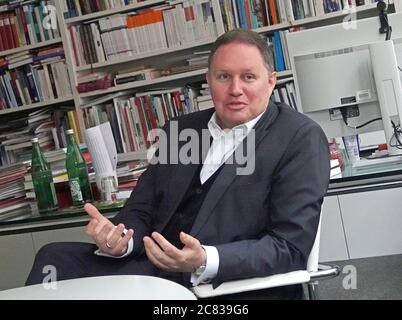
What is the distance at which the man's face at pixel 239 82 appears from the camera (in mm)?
2029

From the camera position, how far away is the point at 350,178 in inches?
98.0

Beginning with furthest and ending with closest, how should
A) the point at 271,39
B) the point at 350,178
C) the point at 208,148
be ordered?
the point at 271,39, the point at 350,178, the point at 208,148

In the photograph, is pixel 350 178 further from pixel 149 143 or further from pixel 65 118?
pixel 65 118

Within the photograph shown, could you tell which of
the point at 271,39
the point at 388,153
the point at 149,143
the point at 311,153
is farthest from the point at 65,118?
the point at 311,153

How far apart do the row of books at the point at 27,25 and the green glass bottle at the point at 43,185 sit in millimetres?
1602

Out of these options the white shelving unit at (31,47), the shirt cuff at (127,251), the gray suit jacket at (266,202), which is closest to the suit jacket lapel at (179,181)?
the gray suit jacket at (266,202)

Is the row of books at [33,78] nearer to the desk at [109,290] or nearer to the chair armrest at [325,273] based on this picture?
the desk at [109,290]

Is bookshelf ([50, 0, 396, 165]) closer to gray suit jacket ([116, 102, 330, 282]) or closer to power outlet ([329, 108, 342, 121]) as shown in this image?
power outlet ([329, 108, 342, 121])

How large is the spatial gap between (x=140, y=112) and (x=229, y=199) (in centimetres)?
233

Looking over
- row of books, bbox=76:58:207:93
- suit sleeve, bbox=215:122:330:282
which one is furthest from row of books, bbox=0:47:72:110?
suit sleeve, bbox=215:122:330:282

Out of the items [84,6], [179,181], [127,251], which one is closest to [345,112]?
[179,181]

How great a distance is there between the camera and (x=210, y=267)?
5.55 feet

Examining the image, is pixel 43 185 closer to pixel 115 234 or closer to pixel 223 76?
pixel 115 234

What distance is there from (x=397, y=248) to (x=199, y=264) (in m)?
1.27
